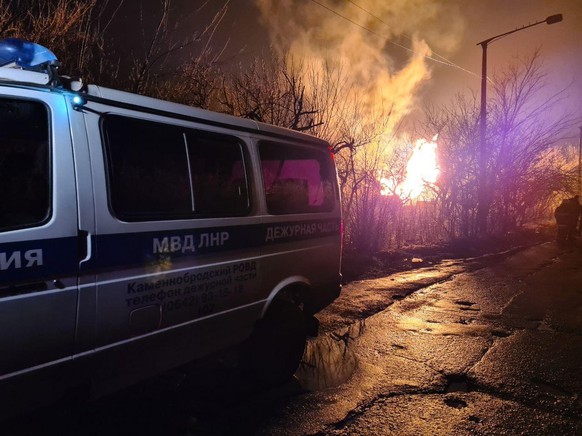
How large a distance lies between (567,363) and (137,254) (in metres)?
4.14

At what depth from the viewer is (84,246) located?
6.88 ft

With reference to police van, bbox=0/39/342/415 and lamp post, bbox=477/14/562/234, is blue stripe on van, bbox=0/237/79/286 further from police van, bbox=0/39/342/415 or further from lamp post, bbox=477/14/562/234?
lamp post, bbox=477/14/562/234

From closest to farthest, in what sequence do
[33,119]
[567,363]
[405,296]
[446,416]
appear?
[33,119] → [446,416] → [567,363] → [405,296]

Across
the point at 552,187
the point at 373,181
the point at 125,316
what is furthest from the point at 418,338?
the point at 552,187

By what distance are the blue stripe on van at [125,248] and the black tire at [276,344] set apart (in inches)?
24.8

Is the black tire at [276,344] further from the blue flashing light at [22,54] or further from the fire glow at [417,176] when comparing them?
the fire glow at [417,176]

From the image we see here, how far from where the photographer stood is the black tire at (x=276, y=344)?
136 inches

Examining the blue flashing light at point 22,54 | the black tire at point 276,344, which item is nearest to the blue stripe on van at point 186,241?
the black tire at point 276,344

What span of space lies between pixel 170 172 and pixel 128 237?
53cm

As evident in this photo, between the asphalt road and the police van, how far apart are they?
488 mm

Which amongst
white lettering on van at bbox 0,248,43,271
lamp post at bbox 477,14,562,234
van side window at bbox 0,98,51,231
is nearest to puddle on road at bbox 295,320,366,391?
white lettering on van at bbox 0,248,43,271

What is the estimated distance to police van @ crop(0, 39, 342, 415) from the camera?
194 centimetres

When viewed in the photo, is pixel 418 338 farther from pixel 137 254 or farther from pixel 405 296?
pixel 137 254

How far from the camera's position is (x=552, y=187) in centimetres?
2078
